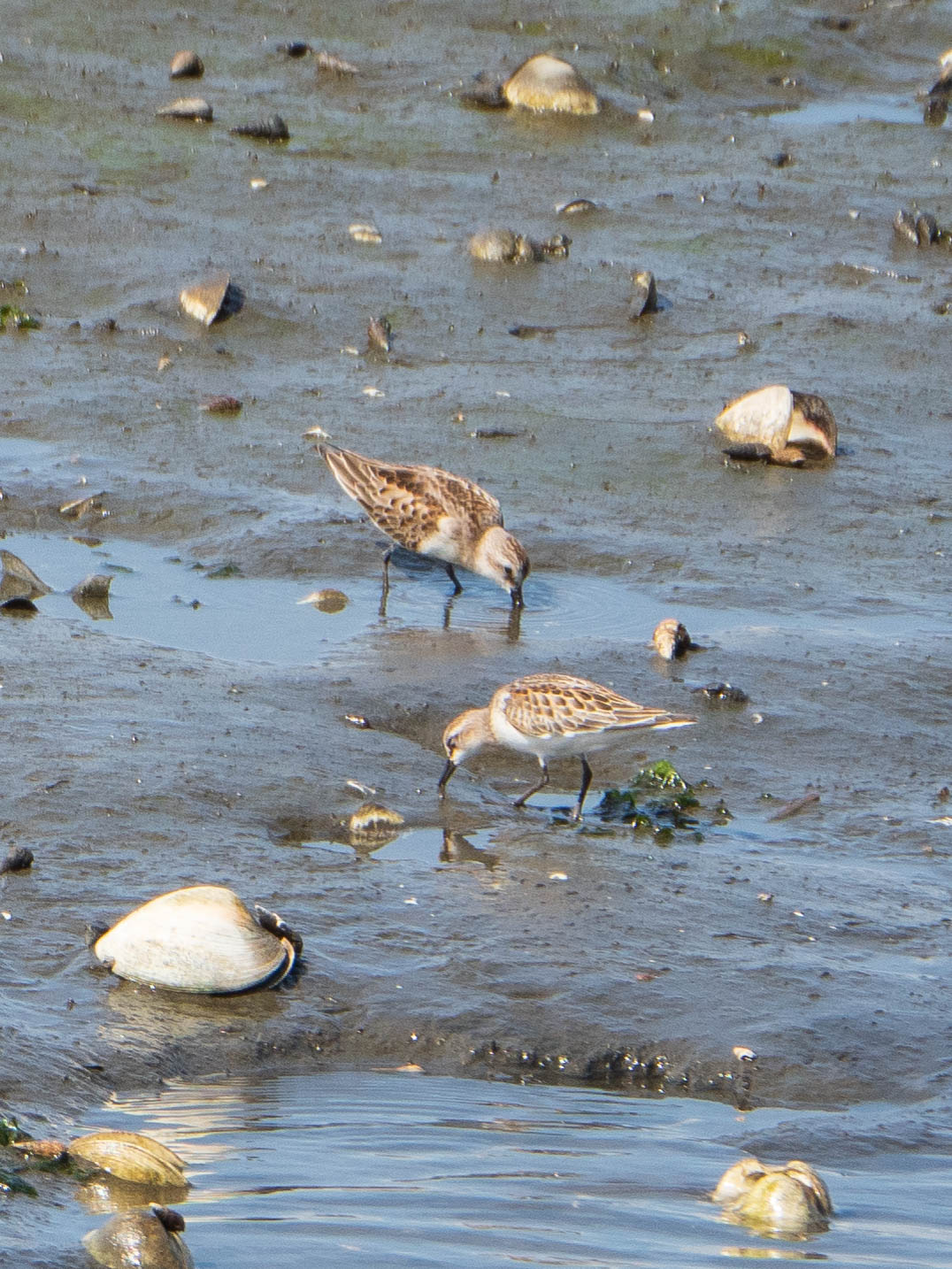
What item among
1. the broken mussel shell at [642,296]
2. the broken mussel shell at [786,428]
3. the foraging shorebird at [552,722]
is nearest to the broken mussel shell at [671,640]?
the foraging shorebird at [552,722]

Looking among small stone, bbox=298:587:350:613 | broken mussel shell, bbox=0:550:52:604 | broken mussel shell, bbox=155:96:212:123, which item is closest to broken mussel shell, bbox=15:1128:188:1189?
broken mussel shell, bbox=0:550:52:604

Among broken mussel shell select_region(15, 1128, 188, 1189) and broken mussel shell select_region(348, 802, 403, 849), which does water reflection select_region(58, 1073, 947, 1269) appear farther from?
broken mussel shell select_region(348, 802, 403, 849)

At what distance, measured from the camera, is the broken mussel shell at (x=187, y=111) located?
55.6ft

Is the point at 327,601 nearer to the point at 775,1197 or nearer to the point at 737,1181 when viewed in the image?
the point at 737,1181

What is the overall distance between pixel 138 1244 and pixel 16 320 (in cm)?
999

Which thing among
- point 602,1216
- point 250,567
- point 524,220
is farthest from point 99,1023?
point 524,220

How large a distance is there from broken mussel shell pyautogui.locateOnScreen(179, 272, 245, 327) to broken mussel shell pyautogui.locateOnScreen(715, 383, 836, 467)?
383 cm

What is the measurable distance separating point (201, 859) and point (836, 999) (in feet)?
7.43

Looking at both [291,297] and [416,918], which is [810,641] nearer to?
[416,918]

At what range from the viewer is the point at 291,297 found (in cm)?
1383

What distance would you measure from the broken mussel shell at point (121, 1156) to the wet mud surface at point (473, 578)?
0.38m

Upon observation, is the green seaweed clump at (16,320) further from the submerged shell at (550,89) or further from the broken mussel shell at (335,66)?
the submerged shell at (550,89)

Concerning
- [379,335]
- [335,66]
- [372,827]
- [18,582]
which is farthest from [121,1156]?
[335,66]

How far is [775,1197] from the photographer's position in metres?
4.71
